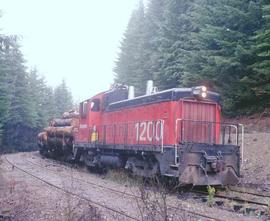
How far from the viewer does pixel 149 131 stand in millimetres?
13617

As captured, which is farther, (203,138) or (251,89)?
(251,89)

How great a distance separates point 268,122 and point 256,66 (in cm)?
296

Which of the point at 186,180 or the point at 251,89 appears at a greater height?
the point at 251,89

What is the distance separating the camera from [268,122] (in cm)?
1941

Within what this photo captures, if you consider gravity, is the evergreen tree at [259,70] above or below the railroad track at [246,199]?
above

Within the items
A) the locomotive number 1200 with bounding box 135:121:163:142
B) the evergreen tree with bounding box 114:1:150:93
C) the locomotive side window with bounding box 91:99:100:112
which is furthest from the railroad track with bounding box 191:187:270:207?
the evergreen tree with bounding box 114:1:150:93

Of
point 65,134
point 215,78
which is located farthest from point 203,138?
point 65,134

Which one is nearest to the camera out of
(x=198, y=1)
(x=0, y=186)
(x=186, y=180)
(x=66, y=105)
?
(x=186, y=180)

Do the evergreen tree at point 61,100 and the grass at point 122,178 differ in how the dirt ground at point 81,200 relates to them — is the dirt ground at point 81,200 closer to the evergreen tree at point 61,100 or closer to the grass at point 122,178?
the grass at point 122,178

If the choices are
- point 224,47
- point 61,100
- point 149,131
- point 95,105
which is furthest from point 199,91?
point 61,100

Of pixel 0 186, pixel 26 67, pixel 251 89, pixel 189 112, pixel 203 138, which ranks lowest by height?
pixel 0 186

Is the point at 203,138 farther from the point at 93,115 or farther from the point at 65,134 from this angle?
the point at 65,134

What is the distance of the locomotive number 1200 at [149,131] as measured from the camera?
12914mm

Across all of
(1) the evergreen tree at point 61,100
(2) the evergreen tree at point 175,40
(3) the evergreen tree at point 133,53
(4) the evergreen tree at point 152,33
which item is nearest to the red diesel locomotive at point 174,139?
(2) the evergreen tree at point 175,40
